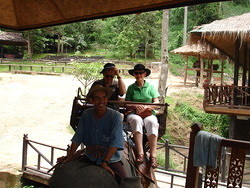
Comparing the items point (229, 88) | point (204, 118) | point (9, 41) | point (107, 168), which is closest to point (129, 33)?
point (204, 118)

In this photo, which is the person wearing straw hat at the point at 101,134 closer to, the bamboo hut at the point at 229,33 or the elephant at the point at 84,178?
the elephant at the point at 84,178

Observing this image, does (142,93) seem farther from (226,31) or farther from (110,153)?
(226,31)

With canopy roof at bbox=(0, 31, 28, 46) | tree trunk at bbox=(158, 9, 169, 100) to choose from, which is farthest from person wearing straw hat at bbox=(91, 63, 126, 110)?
tree trunk at bbox=(158, 9, 169, 100)

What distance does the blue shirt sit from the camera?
10.4ft

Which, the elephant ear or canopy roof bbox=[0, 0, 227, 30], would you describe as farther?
canopy roof bbox=[0, 0, 227, 30]

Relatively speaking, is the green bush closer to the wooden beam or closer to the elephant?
the wooden beam

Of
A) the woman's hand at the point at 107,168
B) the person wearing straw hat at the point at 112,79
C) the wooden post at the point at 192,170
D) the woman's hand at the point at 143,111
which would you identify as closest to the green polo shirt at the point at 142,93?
the person wearing straw hat at the point at 112,79

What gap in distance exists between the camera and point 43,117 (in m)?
14.6

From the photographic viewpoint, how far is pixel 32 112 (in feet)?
50.3

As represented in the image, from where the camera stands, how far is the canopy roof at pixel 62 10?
2912 mm

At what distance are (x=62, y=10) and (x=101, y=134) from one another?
5.11 ft

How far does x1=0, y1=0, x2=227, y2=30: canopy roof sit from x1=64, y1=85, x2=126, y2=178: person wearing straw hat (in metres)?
0.88

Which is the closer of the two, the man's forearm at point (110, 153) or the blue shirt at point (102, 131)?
the man's forearm at point (110, 153)

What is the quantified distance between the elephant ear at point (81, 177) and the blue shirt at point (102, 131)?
1.06 ft
